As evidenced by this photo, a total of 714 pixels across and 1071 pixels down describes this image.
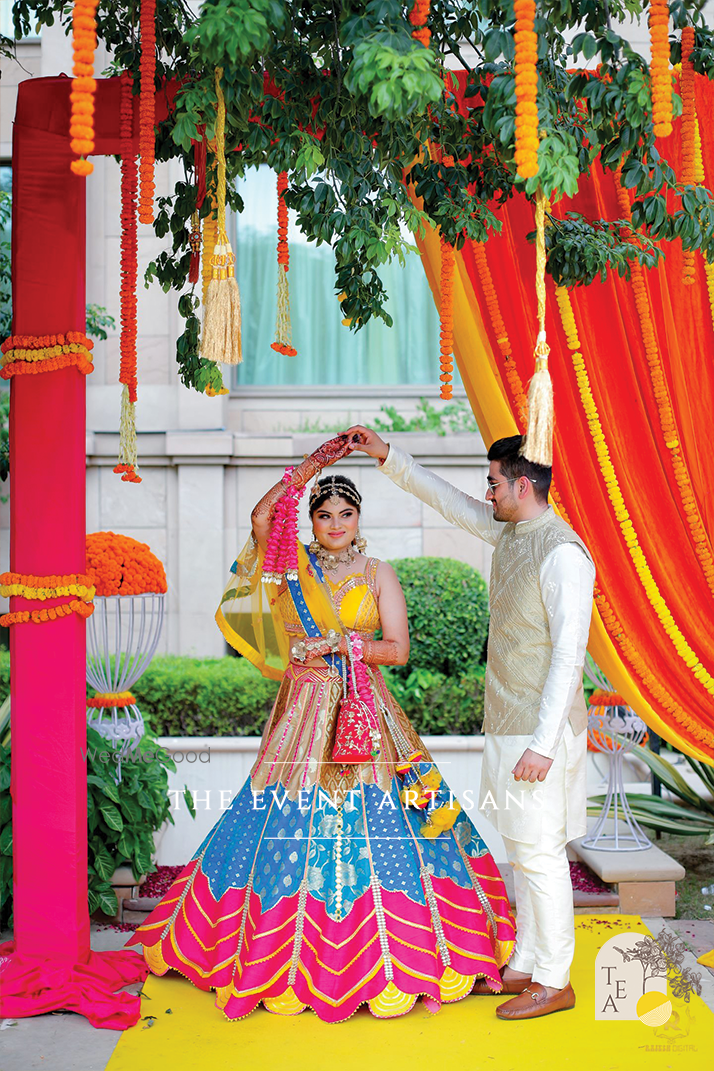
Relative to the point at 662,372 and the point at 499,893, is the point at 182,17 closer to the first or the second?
the point at 662,372

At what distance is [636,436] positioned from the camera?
3459mm

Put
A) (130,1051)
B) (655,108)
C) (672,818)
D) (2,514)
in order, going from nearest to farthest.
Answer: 1. (655,108)
2. (130,1051)
3. (672,818)
4. (2,514)

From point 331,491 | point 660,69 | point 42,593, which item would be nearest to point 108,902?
point 42,593

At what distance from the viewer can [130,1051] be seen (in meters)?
2.98

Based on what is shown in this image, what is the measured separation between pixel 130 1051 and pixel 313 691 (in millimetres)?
1304

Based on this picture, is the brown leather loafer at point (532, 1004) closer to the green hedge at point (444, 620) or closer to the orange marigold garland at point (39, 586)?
the orange marigold garland at point (39, 586)

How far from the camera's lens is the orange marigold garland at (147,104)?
2711mm

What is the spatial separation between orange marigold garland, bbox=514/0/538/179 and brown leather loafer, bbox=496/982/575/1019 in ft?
8.19

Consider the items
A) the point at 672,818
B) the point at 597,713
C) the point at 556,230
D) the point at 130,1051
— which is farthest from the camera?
the point at 672,818

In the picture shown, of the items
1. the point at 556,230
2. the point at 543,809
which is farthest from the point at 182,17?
the point at 543,809

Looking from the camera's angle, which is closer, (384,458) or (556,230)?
(556,230)

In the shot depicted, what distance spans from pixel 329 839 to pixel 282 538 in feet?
3.49

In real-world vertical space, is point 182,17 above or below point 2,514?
above

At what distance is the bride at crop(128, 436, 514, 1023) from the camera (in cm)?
321
